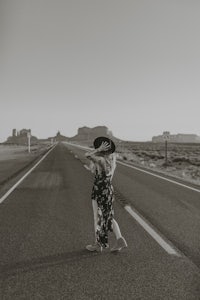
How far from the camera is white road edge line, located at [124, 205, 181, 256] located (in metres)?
5.49

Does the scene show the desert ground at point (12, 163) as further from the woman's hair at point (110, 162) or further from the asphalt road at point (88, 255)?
the woman's hair at point (110, 162)

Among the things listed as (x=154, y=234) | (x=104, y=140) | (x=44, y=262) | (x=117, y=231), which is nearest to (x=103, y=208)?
(x=117, y=231)

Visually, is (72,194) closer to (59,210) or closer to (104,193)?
(59,210)

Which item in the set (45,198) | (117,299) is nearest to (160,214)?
(45,198)

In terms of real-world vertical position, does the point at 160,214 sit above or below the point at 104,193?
below

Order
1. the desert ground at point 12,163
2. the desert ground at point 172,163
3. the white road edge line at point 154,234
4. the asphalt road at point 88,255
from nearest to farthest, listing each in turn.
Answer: the asphalt road at point 88,255 < the white road edge line at point 154,234 < the desert ground at point 12,163 < the desert ground at point 172,163

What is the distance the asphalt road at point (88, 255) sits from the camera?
4.06 meters


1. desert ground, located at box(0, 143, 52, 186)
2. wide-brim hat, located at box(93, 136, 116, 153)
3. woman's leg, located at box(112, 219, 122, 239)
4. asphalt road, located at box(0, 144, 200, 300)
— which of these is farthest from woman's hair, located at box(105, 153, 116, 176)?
desert ground, located at box(0, 143, 52, 186)

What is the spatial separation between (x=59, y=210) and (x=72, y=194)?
2.50m

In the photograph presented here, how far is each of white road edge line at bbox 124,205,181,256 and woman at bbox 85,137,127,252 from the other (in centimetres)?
70

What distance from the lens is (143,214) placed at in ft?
26.9

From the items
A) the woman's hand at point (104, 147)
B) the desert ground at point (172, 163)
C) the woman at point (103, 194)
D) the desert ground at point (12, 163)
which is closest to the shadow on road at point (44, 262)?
the woman at point (103, 194)

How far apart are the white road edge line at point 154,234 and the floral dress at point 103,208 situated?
3.03 feet

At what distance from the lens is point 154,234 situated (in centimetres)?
642
